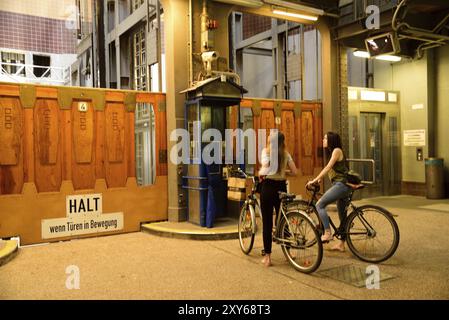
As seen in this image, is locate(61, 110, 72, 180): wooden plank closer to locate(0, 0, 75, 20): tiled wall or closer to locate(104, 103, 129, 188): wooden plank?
locate(104, 103, 129, 188): wooden plank

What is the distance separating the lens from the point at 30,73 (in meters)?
13.0

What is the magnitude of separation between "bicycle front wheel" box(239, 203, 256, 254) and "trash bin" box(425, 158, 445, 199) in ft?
22.6

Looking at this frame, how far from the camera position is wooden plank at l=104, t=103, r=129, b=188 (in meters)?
7.31

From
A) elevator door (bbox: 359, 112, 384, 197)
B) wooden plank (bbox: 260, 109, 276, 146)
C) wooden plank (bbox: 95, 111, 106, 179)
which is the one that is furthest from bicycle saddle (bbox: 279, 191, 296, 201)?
elevator door (bbox: 359, 112, 384, 197)

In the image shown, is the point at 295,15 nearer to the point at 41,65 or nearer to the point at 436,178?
the point at 436,178

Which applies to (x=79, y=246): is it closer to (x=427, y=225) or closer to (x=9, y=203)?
(x=9, y=203)

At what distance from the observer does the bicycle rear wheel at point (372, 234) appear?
5027 millimetres

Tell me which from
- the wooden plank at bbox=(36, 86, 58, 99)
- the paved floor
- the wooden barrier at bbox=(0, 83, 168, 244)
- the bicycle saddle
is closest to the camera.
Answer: the paved floor

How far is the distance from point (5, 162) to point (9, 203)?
0.64 meters

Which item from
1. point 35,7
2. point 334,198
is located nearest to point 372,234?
point 334,198

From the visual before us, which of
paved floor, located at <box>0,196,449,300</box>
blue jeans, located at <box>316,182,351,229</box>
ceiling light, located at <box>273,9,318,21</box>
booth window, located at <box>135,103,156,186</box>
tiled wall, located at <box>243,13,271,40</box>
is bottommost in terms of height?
paved floor, located at <box>0,196,449,300</box>

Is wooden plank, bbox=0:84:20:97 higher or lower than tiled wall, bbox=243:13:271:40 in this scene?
lower

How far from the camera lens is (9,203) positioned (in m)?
6.46

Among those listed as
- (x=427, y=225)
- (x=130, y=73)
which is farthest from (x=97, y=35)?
(x=427, y=225)
